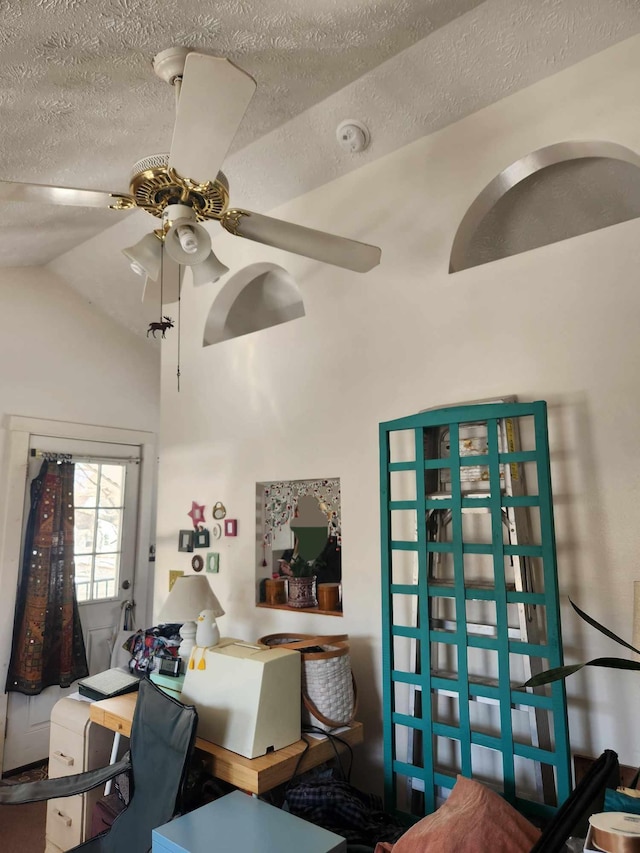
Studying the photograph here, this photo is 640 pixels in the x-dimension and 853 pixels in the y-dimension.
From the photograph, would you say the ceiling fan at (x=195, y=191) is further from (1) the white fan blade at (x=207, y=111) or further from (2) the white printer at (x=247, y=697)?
(2) the white printer at (x=247, y=697)

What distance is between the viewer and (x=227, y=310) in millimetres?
3453

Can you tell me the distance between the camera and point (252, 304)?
3.55m

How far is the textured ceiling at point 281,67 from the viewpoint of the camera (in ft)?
5.82

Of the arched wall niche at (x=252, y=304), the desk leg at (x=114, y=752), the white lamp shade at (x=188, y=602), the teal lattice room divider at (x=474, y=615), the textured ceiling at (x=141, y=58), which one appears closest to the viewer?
the textured ceiling at (x=141, y=58)

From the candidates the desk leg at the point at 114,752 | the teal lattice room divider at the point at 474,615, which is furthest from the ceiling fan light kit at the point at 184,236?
the desk leg at the point at 114,752

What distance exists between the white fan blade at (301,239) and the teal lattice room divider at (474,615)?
2.15 ft

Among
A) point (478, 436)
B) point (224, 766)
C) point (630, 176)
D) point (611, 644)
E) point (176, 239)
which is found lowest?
point (224, 766)

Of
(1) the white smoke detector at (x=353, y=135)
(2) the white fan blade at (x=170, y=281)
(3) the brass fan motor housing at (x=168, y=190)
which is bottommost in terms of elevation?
(3) the brass fan motor housing at (x=168, y=190)

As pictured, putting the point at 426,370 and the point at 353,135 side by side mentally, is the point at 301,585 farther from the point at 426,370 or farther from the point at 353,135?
the point at 353,135

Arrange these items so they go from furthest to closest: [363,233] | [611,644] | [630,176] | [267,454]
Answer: [267,454] < [363,233] < [630,176] < [611,644]

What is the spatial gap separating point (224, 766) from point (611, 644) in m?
1.36

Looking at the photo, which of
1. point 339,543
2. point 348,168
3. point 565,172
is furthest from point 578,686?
point 348,168

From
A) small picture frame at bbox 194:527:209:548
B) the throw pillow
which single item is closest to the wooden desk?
the throw pillow

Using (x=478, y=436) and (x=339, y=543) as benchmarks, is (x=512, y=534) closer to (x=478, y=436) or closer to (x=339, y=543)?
(x=478, y=436)
